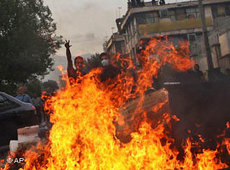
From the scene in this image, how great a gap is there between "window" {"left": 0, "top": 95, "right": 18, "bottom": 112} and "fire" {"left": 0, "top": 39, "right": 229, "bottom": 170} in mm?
2752

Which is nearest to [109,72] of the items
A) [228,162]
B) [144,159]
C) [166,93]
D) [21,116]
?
[166,93]

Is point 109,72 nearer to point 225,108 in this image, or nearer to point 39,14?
point 225,108

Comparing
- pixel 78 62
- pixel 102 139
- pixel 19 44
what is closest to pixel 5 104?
Answer: pixel 78 62

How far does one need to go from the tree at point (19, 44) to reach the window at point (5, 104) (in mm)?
7965

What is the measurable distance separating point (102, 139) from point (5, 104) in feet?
12.9

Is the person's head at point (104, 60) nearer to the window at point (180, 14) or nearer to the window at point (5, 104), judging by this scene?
the window at point (5, 104)

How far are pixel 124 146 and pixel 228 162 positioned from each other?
1505 millimetres

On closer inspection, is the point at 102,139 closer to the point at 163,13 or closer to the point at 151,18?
the point at 151,18

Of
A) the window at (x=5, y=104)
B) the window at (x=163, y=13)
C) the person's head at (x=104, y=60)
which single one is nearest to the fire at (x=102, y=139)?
the person's head at (x=104, y=60)

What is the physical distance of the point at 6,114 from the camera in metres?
6.97

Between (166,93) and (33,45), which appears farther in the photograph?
(33,45)

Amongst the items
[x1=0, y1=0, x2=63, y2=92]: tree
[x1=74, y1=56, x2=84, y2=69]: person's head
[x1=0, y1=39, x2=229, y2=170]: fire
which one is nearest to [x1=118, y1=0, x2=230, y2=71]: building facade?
[x1=0, y1=0, x2=63, y2=92]: tree

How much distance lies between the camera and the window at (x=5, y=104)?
7.04 meters

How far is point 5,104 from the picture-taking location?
23.3 feet
